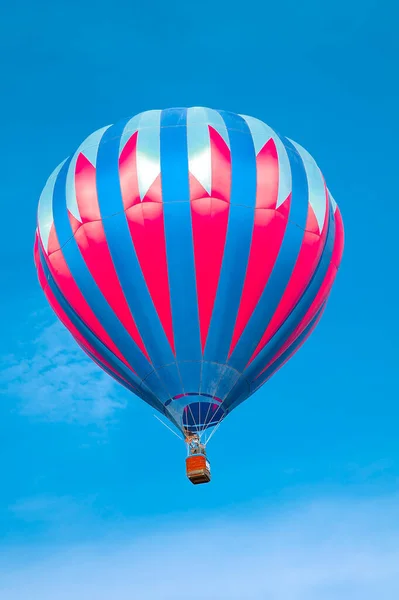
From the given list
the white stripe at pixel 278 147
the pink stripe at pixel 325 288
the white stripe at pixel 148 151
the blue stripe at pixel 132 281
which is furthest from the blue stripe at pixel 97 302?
the white stripe at pixel 278 147

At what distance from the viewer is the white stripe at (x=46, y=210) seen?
73.6 ft

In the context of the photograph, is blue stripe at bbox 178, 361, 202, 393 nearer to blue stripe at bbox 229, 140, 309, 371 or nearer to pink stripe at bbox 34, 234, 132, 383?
blue stripe at bbox 229, 140, 309, 371

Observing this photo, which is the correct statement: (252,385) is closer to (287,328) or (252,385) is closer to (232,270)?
(287,328)

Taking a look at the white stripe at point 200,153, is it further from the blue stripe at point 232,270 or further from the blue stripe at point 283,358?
the blue stripe at point 283,358

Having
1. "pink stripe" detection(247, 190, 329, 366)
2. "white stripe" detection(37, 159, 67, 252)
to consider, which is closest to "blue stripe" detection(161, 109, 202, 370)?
"pink stripe" detection(247, 190, 329, 366)

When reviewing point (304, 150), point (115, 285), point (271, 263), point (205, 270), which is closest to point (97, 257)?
point (115, 285)

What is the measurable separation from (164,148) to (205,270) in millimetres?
2830

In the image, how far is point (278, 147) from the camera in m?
22.4

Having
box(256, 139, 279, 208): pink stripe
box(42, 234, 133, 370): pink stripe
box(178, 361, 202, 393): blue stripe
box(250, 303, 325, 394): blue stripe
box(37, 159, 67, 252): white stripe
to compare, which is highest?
box(37, 159, 67, 252): white stripe

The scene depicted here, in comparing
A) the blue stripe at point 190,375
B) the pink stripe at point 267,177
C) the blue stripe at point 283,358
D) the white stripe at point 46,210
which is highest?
the white stripe at point 46,210

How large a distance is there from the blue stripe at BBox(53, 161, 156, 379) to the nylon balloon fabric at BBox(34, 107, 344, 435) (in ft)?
0.09

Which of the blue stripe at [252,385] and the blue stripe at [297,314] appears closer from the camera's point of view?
the blue stripe at [252,385]

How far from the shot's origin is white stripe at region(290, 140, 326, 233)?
22.4 meters

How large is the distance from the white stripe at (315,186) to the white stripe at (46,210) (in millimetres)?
5511
